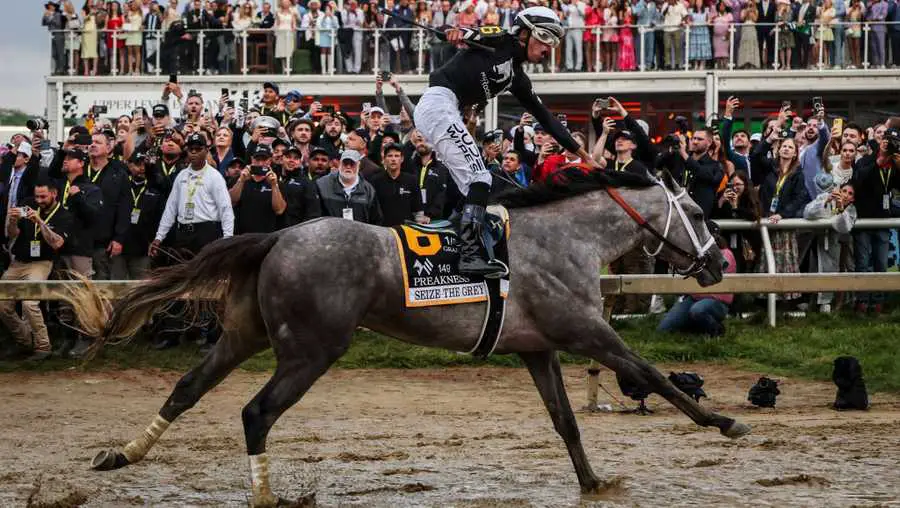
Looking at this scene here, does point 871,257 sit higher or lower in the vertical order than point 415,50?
lower

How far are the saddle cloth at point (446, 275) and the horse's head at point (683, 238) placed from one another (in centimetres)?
119

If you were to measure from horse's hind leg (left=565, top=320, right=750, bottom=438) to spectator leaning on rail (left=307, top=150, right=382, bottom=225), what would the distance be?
5735 mm

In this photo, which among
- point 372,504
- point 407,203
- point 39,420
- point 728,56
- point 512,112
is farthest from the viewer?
point 512,112

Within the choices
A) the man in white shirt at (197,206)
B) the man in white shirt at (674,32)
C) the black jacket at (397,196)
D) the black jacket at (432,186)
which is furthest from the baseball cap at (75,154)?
the man in white shirt at (674,32)

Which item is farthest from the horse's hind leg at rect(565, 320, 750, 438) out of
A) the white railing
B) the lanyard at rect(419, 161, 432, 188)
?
the white railing

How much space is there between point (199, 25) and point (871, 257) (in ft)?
61.2

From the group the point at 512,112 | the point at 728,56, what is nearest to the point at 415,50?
the point at 512,112

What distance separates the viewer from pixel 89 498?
8086 millimetres

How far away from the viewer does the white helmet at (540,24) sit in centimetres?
866

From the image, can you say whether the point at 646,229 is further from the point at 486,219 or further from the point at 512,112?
the point at 512,112

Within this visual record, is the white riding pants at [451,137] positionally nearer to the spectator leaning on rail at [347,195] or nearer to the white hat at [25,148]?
the spectator leaning on rail at [347,195]

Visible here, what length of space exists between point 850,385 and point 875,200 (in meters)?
4.10

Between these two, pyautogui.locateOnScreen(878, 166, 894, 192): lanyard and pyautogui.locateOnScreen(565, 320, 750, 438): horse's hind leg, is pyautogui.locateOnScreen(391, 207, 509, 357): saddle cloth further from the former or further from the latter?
pyautogui.locateOnScreen(878, 166, 894, 192): lanyard

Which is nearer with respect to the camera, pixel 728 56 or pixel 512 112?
pixel 728 56
